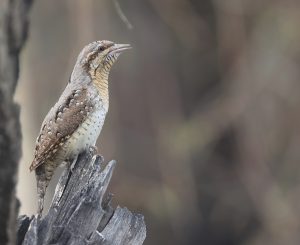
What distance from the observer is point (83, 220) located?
4.77m

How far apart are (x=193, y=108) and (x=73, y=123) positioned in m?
7.50

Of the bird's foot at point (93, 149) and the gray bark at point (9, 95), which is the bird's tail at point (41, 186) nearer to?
the bird's foot at point (93, 149)

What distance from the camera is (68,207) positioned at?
4848 mm

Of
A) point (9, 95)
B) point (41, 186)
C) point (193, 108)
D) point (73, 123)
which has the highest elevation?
point (9, 95)

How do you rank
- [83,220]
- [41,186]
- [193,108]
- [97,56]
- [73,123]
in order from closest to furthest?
1. [83,220]
2. [41,186]
3. [73,123]
4. [97,56]
5. [193,108]

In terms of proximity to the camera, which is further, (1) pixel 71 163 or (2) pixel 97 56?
(2) pixel 97 56

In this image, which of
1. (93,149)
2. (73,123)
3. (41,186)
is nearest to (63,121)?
(73,123)

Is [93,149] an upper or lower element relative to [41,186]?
upper

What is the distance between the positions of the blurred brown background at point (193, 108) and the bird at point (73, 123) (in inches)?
213

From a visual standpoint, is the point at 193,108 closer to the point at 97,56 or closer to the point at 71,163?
the point at 97,56

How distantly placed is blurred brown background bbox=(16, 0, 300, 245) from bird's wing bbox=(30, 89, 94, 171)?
5564 mm

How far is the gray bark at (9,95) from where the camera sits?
3084 mm

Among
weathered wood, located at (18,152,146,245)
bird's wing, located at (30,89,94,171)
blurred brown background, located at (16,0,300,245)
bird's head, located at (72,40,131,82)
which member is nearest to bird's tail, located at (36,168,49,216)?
bird's wing, located at (30,89,94,171)

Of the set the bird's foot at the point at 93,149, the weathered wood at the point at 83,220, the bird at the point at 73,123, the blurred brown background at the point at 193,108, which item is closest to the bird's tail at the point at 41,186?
the bird at the point at 73,123
